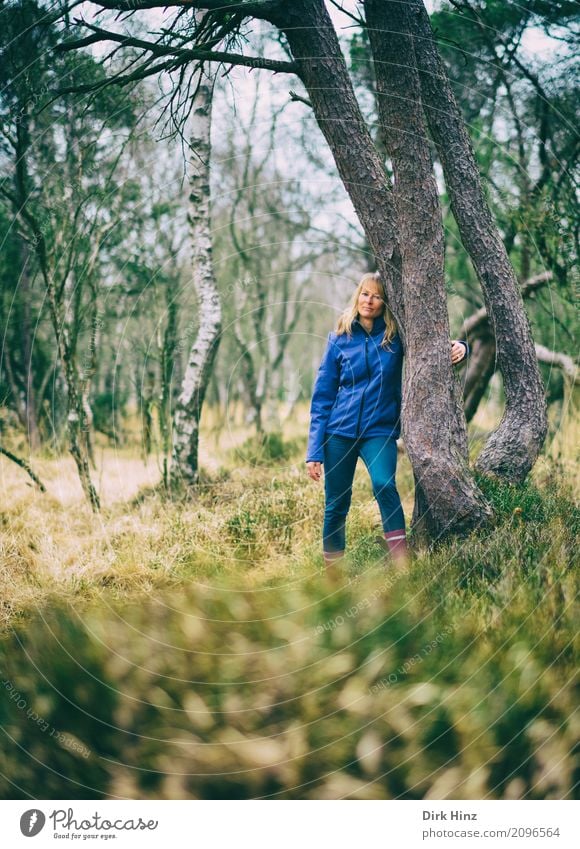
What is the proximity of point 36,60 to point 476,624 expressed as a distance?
16.8 ft

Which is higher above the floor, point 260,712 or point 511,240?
point 511,240

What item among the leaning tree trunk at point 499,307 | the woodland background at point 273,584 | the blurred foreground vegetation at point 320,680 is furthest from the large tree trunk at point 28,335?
the leaning tree trunk at point 499,307

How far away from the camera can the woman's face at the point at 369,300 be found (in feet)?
13.4

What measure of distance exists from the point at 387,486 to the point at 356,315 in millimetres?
1110

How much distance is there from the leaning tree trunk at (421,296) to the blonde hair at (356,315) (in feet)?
0.54

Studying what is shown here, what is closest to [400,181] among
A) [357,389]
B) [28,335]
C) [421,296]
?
[421,296]

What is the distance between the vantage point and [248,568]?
4.57 metres

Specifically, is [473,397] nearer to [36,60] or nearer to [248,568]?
[248,568]

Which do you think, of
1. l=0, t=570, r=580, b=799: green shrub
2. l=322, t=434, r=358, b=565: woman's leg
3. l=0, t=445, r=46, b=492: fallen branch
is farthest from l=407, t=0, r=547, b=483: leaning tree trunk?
l=0, t=445, r=46, b=492: fallen branch

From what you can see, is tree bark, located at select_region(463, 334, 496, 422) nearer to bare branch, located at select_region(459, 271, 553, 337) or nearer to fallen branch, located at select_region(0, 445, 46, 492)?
bare branch, located at select_region(459, 271, 553, 337)

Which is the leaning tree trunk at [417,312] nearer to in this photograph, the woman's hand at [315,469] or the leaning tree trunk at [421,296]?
the leaning tree trunk at [421,296]

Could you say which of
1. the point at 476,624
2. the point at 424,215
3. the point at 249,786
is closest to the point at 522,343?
the point at 424,215

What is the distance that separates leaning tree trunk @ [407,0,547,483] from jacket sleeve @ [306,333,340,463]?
46.0 inches

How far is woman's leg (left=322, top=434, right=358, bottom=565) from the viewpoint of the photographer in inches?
159
